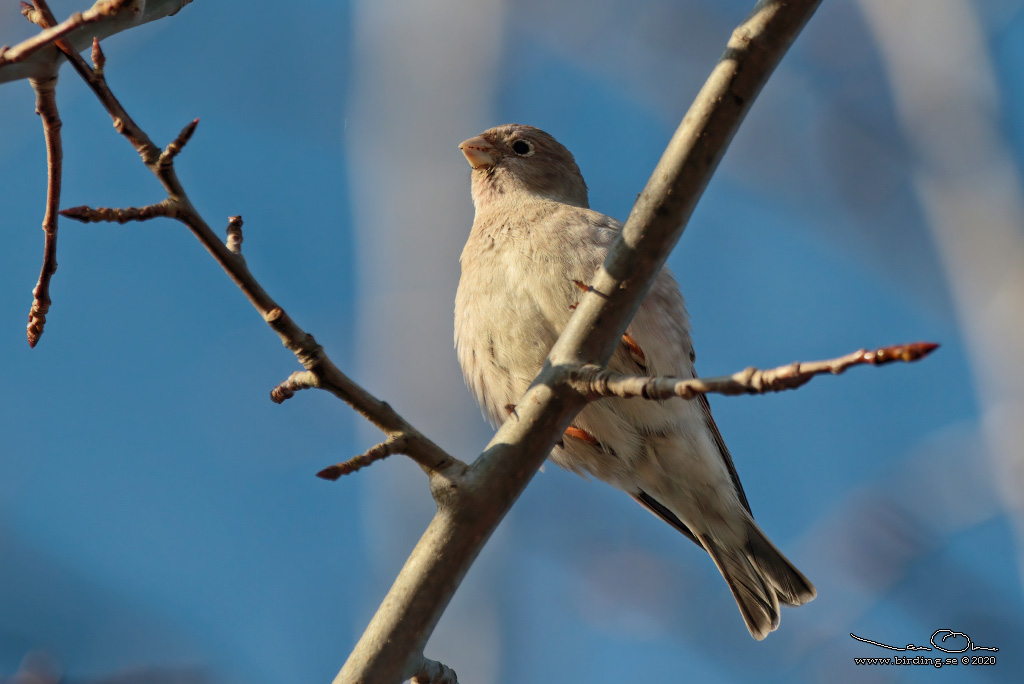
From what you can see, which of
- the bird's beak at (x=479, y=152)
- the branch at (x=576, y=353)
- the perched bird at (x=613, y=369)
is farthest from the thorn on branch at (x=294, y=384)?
the bird's beak at (x=479, y=152)

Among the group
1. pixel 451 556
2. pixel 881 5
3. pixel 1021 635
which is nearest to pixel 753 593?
pixel 1021 635

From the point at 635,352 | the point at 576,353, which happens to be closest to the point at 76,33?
the point at 576,353

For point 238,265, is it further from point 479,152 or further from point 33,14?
point 479,152

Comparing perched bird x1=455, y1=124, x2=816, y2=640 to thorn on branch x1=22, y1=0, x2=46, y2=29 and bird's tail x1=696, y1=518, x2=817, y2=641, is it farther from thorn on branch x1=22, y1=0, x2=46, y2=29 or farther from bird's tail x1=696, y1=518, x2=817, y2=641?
thorn on branch x1=22, y1=0, x2=46, y2=29

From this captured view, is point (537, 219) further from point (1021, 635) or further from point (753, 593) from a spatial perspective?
point (1021, 635)

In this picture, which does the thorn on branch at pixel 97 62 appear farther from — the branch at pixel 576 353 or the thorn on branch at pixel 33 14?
the branch at pixel 576 353

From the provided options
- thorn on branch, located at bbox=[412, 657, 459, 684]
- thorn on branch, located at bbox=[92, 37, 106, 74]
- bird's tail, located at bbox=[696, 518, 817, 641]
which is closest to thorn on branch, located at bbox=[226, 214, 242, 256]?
thorn on branch, located at bbox=[92, 37, 106, 74]
